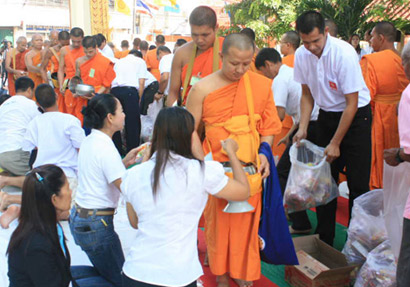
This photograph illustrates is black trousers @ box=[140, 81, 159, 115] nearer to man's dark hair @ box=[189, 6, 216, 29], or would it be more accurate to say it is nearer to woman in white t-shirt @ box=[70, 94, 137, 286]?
man's dark hair @ box=[189, 6, 216, 29]

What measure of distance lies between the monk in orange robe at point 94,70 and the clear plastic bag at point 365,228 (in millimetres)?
4491

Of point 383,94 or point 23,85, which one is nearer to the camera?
point 383,94

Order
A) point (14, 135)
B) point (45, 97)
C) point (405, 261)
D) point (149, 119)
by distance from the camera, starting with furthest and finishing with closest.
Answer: point (149, 119), point (14, 135), point (45, 97), point (405, 261)

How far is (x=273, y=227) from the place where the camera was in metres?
2.98

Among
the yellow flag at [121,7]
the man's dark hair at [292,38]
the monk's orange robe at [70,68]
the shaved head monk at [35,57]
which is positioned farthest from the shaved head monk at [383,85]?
the yellow flag at [121,7]

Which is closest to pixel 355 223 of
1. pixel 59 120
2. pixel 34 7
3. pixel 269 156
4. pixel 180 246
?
pixel 269 156

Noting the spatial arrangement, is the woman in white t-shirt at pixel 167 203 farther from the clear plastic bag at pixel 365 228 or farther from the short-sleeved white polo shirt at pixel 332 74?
the short-sleeved white polo shirt at pixel 332 74

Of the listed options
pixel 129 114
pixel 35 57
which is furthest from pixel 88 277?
pixel 35 57

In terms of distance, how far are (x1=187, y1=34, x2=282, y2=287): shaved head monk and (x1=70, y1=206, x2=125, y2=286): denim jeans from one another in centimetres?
61

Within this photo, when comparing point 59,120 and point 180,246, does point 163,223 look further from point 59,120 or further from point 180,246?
point 59,120

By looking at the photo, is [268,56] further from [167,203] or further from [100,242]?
[167,203]

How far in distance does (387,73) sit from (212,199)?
2.09 metres

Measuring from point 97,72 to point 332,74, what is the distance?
421cm

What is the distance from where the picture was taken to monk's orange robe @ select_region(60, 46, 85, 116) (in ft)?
22.5
